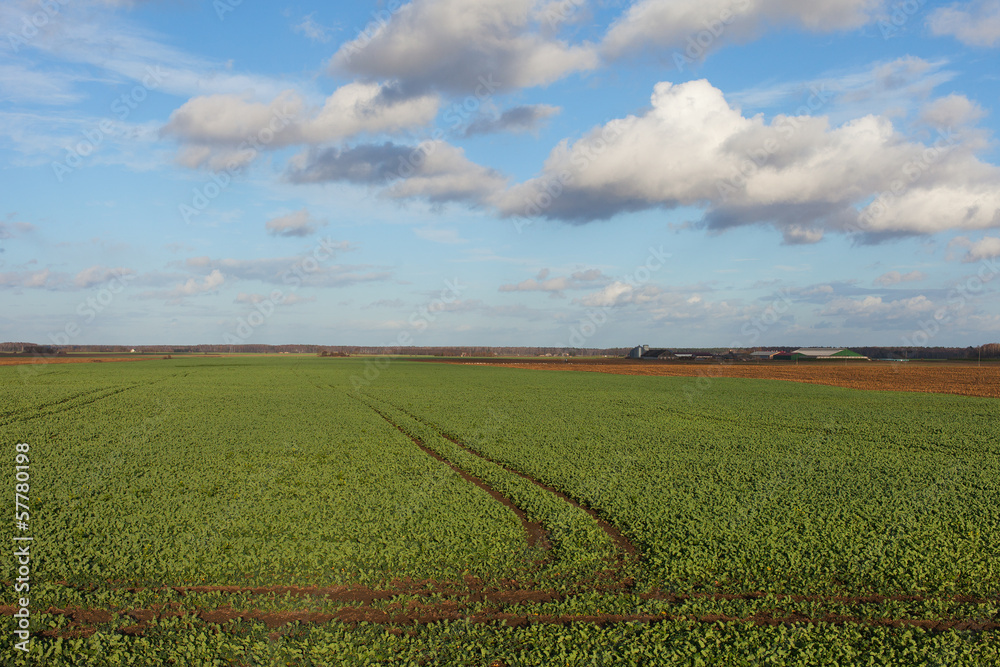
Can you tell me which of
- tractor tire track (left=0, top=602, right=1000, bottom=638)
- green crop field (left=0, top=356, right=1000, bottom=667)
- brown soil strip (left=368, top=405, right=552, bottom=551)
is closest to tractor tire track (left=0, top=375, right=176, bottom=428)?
green crop field (left=0, top=356, right=1000, bottom=667)

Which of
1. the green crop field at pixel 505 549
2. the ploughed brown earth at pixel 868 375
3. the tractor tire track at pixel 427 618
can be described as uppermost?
the ploughed brown earth at pixel 868 375

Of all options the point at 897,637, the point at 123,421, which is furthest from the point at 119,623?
the point at 123,421

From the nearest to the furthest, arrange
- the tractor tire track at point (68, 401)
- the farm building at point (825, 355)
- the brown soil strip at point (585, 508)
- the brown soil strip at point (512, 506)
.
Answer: the brown soil strip at point (585, 508) → the brown soil strip at point (512, 506) → the tractor tire track at point (68, 401) → the farm building at point (825, 355)

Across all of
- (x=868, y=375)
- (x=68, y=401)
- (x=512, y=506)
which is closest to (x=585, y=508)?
(x=512, y=506)

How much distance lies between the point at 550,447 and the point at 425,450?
138 inches

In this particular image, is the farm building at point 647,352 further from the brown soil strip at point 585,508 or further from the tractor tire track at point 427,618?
the tractor tire track at point 427,618

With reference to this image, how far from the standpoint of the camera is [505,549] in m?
9.02

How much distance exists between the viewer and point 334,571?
→ 817 centimetres

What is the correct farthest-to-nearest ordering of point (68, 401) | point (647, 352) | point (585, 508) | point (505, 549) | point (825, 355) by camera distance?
point (647, 352) < point (825, 355) < point (68, 401) < point (585, 508) < point (505, 549)

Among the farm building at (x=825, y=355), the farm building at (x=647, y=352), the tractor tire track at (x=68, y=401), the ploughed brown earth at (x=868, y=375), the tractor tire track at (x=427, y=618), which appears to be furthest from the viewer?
the farm building at (x=647, y=352)

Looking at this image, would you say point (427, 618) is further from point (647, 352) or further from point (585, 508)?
point (647, 352)

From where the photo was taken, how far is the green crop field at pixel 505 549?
637 centimetres

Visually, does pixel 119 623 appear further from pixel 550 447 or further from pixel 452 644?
pixel 550 447

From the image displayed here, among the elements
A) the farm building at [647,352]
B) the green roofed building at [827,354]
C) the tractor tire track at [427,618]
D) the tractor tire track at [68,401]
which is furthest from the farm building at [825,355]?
the tractor tire track at [427,618]
